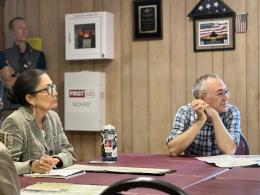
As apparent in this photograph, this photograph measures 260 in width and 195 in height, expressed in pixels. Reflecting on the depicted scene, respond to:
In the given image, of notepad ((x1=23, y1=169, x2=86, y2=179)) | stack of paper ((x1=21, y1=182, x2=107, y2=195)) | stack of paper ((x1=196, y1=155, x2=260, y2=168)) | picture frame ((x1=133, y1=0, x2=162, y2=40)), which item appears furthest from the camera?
picture frame ((x1=133, y1=0, x2=162, y2=40))

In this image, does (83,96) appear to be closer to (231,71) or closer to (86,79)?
(86,79)

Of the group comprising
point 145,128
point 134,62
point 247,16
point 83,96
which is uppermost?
point 247,16

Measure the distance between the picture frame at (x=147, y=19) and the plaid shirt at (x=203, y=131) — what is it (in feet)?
4.82

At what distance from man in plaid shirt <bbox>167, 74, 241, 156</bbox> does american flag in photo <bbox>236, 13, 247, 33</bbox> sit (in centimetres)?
106

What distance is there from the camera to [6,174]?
1100mm

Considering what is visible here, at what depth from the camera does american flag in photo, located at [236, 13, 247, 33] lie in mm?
4461

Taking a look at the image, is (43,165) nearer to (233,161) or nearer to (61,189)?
(61,189)

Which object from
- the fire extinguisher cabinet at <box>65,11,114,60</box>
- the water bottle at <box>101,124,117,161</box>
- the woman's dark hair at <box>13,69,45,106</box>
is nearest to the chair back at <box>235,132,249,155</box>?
the water bottle at <box>101,124,117,161</box>

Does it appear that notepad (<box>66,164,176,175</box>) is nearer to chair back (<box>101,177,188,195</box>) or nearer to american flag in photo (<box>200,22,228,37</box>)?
chair back (<box>101,177,188,195</box>)

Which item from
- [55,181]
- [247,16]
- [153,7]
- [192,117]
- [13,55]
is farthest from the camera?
[13,55]

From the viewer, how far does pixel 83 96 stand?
502 centimetres

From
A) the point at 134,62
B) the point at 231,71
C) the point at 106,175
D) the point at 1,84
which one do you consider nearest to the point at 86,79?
the point at 134,62

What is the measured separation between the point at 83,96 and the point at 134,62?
2.00ft

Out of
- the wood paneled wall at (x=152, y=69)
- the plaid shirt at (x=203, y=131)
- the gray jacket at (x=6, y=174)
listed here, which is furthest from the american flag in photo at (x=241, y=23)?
the gray jacket at (x=6, y=174)
